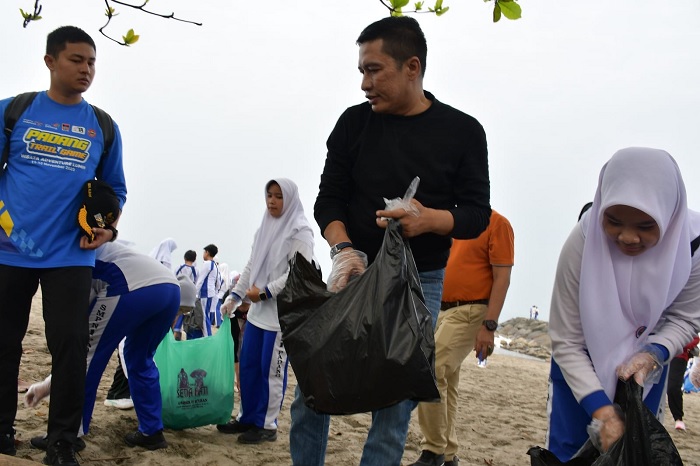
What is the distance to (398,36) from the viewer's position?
2.47 m

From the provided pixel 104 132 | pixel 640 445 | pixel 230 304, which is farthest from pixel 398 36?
pixel 230 304

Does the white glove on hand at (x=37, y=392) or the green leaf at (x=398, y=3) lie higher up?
the green leaf at (x=398, y=3)

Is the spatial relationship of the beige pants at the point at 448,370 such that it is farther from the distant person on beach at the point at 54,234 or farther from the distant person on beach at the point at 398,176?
the distant person on beach at the point at 54,234

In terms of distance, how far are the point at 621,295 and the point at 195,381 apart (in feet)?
9.45

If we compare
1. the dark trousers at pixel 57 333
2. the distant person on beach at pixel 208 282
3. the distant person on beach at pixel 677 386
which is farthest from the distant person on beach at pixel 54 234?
the distant person on beach at pixel 208 282

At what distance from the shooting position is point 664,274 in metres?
2.22

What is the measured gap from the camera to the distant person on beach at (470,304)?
4293 millimetres

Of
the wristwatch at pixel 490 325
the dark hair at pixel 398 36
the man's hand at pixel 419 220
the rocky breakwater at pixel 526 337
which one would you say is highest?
the dark hair at pixel 398 36

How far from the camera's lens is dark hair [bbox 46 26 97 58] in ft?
10.9

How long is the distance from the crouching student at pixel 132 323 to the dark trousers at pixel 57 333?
0.36 m

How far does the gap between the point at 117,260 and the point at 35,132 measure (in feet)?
2.61

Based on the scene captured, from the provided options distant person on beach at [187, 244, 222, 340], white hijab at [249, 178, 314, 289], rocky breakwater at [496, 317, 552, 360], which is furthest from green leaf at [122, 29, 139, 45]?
rocky breakwater at [496, 317, 552, 360]

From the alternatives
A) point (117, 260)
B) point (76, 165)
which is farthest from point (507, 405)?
point (76, 165)

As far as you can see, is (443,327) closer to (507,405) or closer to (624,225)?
(624,225)
